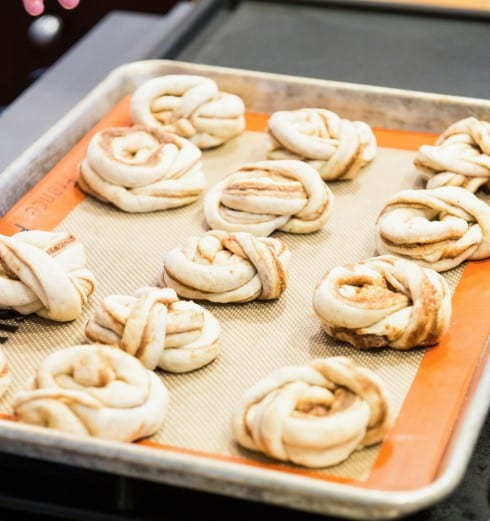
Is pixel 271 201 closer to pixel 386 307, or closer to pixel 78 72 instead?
pixel 386 307

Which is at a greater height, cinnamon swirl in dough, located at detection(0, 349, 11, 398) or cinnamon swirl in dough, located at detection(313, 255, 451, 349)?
cinnamon swirl in dough, located at detection(313, 255, 451, 349)

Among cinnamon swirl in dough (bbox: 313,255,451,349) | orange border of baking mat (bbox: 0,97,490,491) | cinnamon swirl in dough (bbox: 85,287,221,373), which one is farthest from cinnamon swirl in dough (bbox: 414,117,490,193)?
cinnamon swirl in dough (bbox: 85,287,221,373)

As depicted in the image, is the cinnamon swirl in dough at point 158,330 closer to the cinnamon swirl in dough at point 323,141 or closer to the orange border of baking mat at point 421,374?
the orange border of baking mat at point 421,374

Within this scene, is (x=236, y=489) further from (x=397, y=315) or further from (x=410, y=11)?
(x=410, y=11)

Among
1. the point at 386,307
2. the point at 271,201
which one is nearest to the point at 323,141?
the point at 271,201

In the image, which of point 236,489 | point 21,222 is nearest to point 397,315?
point 236,489

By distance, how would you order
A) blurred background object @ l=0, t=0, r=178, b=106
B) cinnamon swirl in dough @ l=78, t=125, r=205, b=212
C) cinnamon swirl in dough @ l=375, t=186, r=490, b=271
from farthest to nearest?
1. blurred background object @ l=0, t=0, r=178, b=106
2. cinnamon swirl in dough @ l=78, t=125, r=205, b=212
3. cinnamon swirl in dough @ l=375, t=186, r=490, b=271

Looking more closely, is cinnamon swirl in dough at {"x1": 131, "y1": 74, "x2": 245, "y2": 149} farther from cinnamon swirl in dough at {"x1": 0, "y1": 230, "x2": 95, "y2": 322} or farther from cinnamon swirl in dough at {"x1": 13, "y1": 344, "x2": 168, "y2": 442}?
cinnamon swirl in dough at {"x1": 13, "y1": 344, "x2": 168, "y2": 442}
